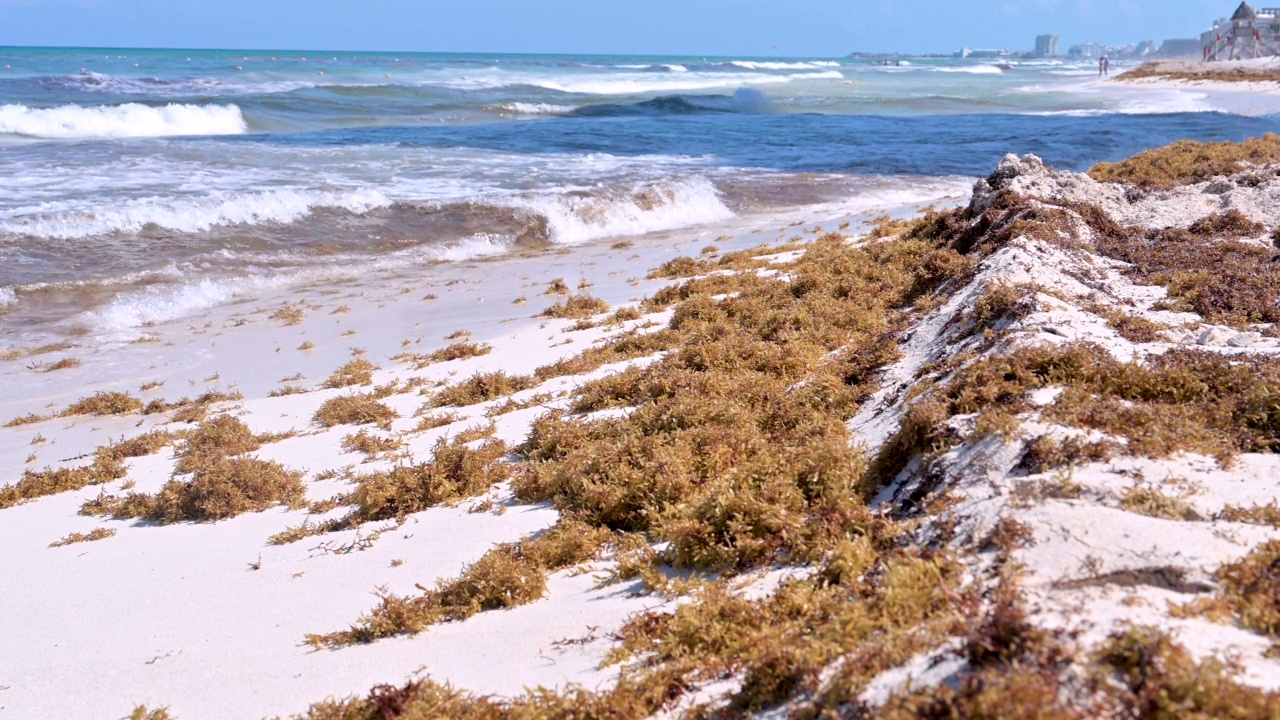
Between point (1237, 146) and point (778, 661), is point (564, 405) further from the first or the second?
point (1237, 146)

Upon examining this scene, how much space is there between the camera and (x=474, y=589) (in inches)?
155

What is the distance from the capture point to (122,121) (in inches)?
1242

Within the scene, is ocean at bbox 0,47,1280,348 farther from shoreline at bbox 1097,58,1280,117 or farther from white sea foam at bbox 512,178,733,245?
shoreline at bbox 1097,58,1280,117

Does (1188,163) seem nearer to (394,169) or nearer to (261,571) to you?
(261,571)

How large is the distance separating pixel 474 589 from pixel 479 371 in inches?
166

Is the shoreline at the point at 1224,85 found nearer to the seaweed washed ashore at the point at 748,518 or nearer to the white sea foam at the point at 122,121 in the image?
the seaweed washed ashore at the point at 748,518

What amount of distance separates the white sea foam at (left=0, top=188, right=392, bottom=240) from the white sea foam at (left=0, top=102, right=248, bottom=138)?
17623 mm

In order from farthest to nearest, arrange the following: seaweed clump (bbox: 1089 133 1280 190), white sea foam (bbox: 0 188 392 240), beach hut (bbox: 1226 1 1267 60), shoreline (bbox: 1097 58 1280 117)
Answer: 1. beach hut (bbox: 1226 1 1267 60)
2. shoreline (bbox: 1097 58 1280 117)
3. white sea foam (bbox: 0 188 392 240)
4. seaweed clump (bbox: 1089 133 1280 190)

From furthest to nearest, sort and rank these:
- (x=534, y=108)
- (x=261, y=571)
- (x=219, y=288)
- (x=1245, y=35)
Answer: (x=1245, y=35) → (x=534, y=108) → (x=219, y=288) → (x=261, y=571)

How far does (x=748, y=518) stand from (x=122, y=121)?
34839 mm

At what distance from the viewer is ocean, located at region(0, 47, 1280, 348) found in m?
13.2

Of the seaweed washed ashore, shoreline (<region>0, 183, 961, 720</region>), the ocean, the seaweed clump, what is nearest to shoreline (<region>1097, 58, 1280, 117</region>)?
the ocean

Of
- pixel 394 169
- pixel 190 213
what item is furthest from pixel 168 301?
pixel 394 169

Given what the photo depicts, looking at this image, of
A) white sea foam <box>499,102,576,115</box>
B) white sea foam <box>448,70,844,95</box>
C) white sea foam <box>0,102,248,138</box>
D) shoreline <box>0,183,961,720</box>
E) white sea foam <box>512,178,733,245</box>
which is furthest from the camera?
white sea foam <box>448,70,844,95</box>
